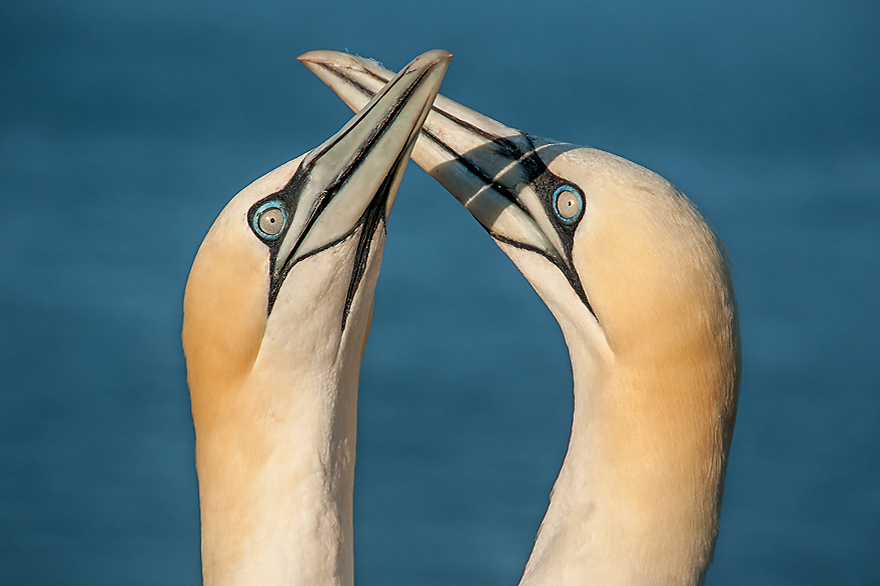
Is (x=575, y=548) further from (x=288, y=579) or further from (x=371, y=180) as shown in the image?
(x=371, y=180)

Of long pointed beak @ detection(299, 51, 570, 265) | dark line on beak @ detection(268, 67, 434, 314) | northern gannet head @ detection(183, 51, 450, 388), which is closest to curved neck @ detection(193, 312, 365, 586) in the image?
northern gannet head @ detection(183, 51, 450, 388)

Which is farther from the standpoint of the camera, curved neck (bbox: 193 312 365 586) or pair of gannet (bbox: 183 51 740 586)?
curved neck (bbox: 193 312 365 586)

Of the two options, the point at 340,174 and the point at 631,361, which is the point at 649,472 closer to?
the point at 631,361

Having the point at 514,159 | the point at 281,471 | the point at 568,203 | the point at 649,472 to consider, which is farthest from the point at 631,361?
the point at 281,471

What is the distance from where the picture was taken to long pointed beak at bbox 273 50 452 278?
14.4 ft

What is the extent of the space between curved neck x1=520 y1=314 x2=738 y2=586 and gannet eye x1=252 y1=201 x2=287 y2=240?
1.13m

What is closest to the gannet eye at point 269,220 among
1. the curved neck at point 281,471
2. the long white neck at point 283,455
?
the long white neck at point 283,455

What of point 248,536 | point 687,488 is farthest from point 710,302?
point 248,536

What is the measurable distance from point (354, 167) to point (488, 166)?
23.4 inches

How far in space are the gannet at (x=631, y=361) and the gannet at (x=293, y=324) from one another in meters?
0.59

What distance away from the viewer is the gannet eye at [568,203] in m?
4.47

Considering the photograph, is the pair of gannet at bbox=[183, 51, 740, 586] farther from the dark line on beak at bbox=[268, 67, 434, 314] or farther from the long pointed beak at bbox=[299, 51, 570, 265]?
the long pointed beak at bbox=[299, 51, 570, 265]

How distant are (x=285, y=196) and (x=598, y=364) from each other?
47.8 inches

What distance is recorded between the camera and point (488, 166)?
4781 millimetres
